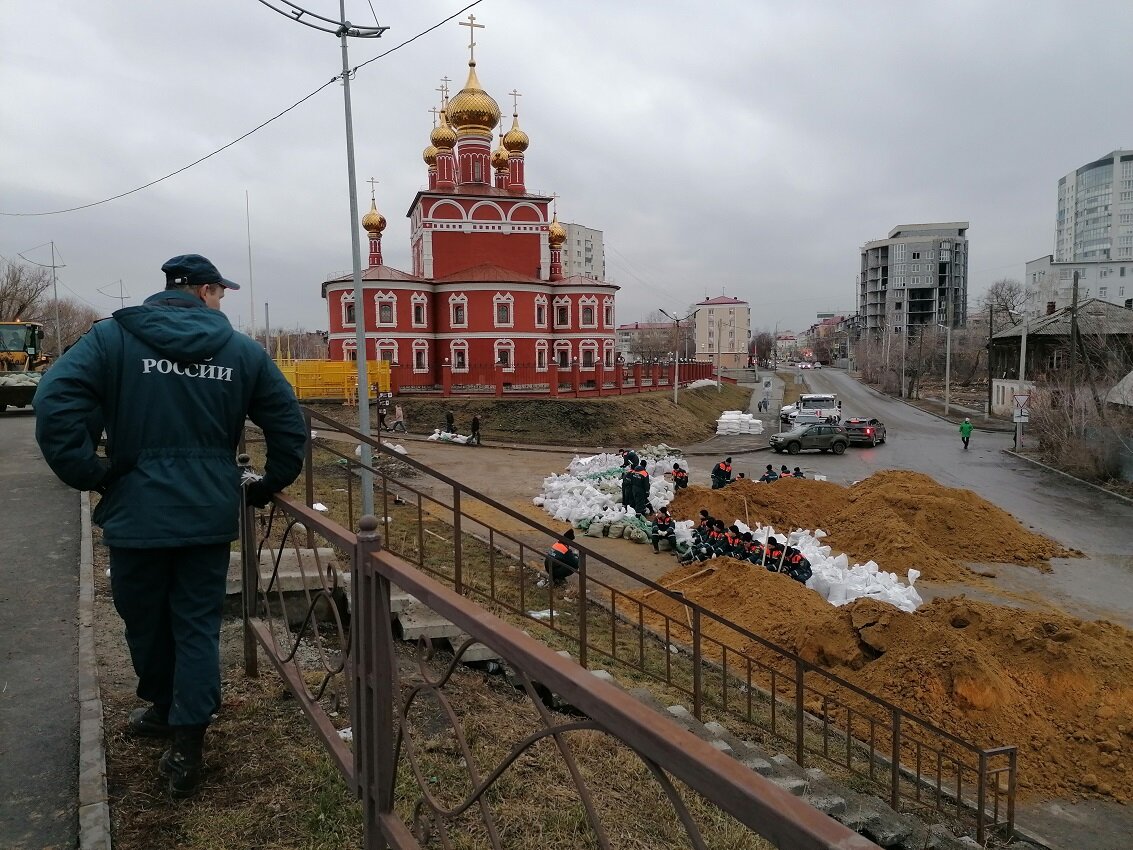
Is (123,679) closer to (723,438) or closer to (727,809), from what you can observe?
(727,809)

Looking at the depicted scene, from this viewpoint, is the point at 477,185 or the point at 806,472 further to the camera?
the point at 477,185

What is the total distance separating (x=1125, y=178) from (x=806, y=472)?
109185 millimetres

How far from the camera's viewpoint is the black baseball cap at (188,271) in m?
2.98

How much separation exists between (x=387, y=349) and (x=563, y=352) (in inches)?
394

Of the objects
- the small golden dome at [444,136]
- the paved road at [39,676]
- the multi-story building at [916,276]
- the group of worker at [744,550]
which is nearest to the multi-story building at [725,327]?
the multi-story building at [916,276]

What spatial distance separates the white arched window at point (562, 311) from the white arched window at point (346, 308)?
36.4ft

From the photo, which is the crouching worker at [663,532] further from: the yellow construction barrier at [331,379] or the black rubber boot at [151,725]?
the yellow construction barrier at [331,379]

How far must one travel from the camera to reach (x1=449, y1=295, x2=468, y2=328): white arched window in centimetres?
3916

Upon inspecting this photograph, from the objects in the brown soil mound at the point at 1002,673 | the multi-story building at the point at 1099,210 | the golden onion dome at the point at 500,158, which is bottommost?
the brown soil mound at the point at 1002,673

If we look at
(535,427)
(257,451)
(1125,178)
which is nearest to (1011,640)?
(257,451)

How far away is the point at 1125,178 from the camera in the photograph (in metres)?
103

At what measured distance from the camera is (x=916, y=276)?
102 metres

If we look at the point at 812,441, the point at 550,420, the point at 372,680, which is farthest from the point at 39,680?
the point at 812,441

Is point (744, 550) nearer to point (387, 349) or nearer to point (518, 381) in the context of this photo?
point (518, 381)
